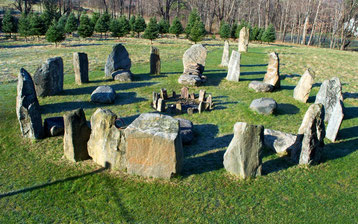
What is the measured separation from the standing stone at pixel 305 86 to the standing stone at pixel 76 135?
10973mm

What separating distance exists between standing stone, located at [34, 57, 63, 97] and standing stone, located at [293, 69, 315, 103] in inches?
500

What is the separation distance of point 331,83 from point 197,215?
9.61 meters

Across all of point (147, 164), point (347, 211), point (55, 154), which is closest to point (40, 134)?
point (55, 154)

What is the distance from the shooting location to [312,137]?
8133 mm

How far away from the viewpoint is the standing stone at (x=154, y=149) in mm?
7293

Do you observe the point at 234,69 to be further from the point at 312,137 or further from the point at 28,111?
the point at 28,111

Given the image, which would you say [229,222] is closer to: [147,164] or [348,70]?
[147,164]

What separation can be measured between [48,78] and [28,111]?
508cm

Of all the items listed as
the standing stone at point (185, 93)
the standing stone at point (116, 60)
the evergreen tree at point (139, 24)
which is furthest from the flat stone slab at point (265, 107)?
the evergreen tree at point (139, 24)

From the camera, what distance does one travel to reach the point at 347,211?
664cm

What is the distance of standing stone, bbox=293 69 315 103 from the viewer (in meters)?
14.0

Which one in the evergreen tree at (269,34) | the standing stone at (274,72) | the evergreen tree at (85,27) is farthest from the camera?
the evergreen tree at (269,34)

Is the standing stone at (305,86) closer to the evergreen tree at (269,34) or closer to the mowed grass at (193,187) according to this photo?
the mowed grass at (193,187)

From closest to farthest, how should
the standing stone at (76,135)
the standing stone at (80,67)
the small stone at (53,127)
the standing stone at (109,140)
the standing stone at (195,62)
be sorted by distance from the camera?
the standing stone at (109,140), the standing stone at (76,135), the small stone at (53,127), the standing stone at (80,67), the standing stone at (195,62)
